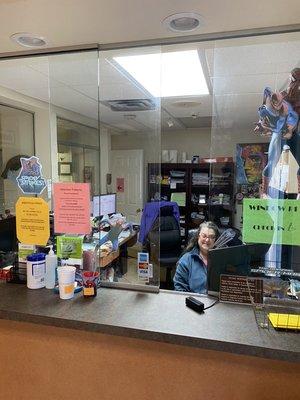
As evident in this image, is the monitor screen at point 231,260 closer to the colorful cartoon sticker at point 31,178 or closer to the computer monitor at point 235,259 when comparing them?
the computer monitor at point 235,259

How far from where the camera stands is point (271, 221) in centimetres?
123

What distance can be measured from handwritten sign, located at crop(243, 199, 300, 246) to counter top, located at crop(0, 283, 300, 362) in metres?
0.30

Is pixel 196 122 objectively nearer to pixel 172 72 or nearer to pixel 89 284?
pixel 172 72

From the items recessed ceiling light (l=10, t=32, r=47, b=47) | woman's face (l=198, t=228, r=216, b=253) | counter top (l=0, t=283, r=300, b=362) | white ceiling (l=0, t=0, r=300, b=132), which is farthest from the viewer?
woman's face (l=198, t=228, r=216, b=253)

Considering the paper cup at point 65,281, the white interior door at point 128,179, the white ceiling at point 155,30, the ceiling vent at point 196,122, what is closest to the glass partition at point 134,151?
the white interior door at point 128,179

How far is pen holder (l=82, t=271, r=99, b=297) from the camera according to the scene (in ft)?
4.35

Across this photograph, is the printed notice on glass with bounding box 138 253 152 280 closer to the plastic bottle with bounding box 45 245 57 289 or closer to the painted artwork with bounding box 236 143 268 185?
the plastic bottle with bounding box 45 245 57 289

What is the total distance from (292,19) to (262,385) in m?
1.34

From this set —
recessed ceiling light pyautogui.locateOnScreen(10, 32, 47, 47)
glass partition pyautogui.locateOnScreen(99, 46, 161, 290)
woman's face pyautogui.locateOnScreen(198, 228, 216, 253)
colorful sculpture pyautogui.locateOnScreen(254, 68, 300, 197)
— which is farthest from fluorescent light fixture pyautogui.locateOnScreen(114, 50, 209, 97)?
woman's face pyautogui.locateOnScreen(198, 228, 216, 253)

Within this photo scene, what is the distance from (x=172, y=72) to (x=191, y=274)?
1.73 m

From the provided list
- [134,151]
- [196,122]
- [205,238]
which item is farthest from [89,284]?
[196,122]

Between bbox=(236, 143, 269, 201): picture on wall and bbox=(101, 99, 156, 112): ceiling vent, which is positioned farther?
bbox=(101, 99, 156, 112): ceiling vent

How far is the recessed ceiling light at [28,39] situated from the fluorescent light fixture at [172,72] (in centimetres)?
66

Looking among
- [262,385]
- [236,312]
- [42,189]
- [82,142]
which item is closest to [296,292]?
[236,312]
